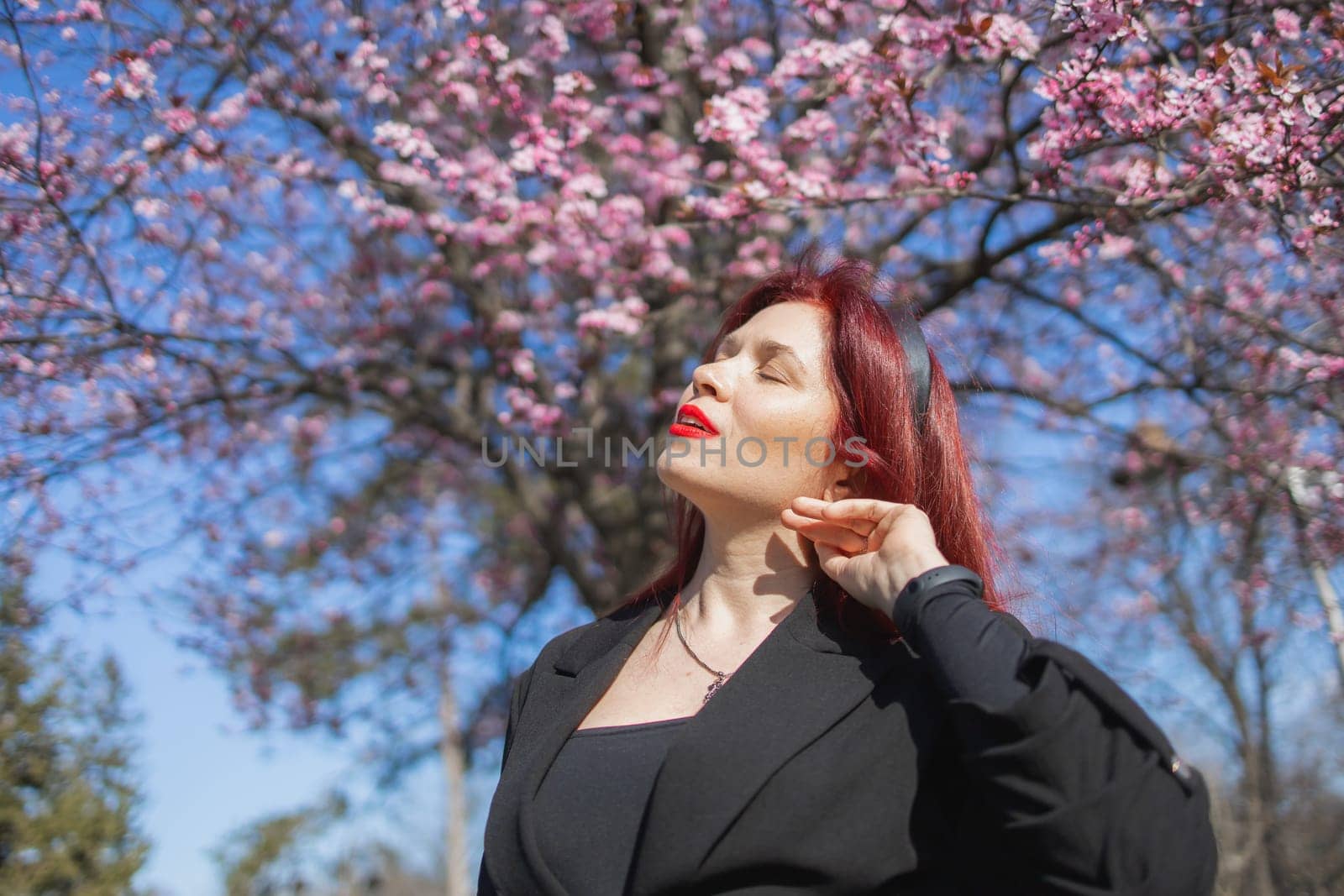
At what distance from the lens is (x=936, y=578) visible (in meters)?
1.42

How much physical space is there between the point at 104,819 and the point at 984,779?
4455mm

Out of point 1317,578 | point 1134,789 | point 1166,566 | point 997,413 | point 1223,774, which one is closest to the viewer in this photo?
point 1134,789

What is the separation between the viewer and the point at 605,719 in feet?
5.71

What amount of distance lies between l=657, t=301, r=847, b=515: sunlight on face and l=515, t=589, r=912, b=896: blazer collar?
207 millimetres

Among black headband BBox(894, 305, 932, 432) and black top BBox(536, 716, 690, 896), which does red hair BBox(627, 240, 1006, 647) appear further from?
black top BBox(536, 716, 690, 896)

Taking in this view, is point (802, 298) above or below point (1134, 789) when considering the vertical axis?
above

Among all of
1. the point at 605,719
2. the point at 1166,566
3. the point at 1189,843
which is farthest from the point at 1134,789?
the point at 1166,566

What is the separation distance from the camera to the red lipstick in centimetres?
176

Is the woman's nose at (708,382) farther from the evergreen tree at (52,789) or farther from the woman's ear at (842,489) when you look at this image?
the evergreen tree at (52,789)

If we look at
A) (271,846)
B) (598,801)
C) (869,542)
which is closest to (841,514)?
(869,542)

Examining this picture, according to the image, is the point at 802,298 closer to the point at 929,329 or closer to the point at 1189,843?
the point at 929,329

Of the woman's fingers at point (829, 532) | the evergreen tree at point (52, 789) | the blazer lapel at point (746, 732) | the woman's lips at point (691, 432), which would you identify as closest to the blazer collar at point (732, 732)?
the blazer lapel at point (746, 732)

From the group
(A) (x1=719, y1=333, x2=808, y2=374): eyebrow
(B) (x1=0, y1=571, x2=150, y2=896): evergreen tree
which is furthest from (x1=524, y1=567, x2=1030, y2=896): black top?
(B) (x1=0, y1=571, x2=150, y2=896): evergreen tree

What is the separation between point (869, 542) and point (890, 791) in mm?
389
